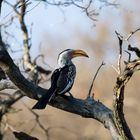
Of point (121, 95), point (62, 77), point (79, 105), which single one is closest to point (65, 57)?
point (62, 77)

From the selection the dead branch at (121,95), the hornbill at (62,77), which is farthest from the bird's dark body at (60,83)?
the dead branch at (121,95)

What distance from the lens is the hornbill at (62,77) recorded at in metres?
2.35

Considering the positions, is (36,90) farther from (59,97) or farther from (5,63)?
(5,63)

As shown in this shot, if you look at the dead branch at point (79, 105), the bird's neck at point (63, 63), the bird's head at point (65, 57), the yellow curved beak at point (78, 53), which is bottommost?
the dead branch at point (79, 105)

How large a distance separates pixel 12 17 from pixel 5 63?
170 centimetres

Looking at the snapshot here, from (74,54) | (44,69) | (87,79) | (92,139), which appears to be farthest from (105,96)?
(74,54)

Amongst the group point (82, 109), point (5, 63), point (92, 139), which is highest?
point (5, 63)

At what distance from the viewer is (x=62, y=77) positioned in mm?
2602

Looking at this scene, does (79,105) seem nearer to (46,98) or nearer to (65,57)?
(46,98)

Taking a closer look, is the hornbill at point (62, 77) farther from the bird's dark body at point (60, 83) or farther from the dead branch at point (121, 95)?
the dead branch at point (121, 95)

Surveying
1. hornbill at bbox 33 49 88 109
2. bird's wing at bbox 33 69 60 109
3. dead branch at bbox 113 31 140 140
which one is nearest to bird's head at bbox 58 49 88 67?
hornbill at bbox 33 49 88 109

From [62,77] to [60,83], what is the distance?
5 cm

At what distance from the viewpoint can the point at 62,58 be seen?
280 cm

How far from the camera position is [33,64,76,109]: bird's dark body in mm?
2338
